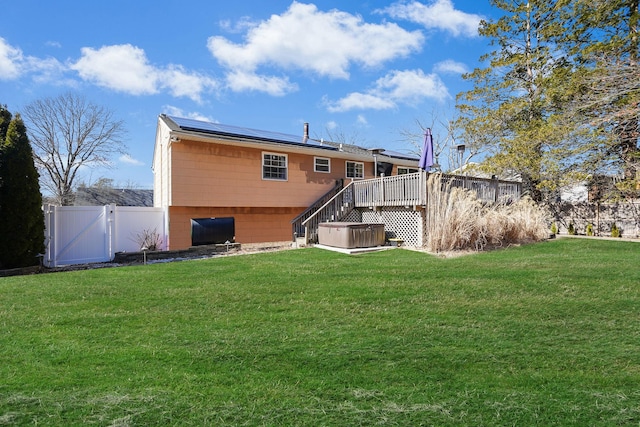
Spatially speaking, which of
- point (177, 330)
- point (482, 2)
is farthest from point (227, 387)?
point (482, 2)

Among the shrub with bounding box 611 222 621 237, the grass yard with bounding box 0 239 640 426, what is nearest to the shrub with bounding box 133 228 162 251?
the grass yard with bounding box 0 239 640 426

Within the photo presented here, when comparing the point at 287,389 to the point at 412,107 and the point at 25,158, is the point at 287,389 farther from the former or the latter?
the point at 412,107

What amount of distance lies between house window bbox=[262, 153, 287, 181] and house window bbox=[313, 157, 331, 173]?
1.53 meters

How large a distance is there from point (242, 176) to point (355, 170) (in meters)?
5.90

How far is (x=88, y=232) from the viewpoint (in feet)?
35.1

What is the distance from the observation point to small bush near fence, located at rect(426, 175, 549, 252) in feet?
32.5

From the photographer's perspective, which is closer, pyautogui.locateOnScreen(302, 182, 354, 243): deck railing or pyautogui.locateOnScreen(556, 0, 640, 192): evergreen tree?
pyautogui.locateOnScreen(556, 0, 640, 192): evergreen tree

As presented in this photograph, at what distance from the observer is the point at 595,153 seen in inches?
585

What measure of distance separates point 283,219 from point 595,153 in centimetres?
1340

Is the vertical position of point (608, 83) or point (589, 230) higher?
point (608, 83)

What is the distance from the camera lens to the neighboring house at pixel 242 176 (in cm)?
1280

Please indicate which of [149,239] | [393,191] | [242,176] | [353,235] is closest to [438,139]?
[393,191]

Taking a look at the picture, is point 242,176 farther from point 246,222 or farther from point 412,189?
point 412,189

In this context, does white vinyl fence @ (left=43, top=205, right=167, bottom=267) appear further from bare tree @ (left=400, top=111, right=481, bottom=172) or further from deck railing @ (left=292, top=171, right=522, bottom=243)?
bare tree @ (left=400, top=111, right=481, bottom=172)
